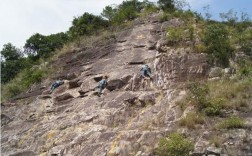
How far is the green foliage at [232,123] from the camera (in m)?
14.9

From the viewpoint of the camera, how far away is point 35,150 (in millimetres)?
17875

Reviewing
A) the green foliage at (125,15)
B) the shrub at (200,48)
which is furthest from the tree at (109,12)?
the shrub at (200,48)

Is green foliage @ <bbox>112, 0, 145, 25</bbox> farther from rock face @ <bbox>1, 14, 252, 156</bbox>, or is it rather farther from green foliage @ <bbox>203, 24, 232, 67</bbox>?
green foliage @ <bbox>203, 24, 232, 67</bbox>

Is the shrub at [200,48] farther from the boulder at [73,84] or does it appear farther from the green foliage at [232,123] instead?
the green foliage at [232,123]

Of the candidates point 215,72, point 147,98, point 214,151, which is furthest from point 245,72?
point 214,151

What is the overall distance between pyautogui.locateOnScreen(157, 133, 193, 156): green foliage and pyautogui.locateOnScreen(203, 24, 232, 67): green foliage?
24.7ft

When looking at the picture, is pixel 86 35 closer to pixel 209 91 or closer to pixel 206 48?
pixel 206 48

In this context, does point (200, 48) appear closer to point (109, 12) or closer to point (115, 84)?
point (115, 84)

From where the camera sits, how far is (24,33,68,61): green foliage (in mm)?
36094

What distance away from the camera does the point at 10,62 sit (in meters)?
36.7

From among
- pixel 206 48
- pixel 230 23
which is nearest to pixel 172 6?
pixel 230 23

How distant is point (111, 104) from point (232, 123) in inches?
232

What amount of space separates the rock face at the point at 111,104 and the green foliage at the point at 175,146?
66 cm

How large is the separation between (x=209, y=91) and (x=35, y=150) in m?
7.24
